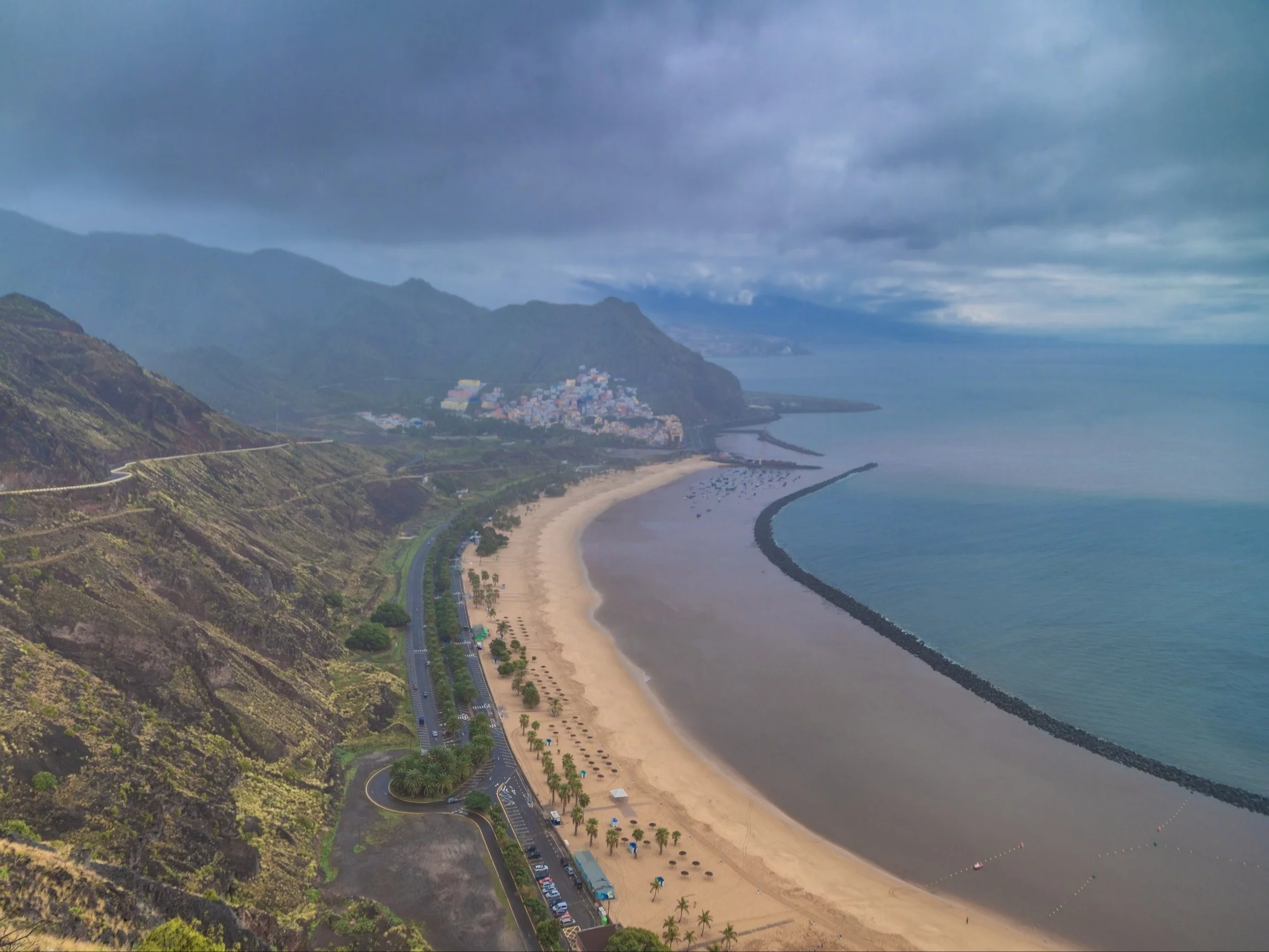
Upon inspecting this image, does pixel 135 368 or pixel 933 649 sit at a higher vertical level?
pixel 135 368

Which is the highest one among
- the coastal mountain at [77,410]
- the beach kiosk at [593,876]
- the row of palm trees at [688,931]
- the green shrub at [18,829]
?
the coastal mountain at [77,410]

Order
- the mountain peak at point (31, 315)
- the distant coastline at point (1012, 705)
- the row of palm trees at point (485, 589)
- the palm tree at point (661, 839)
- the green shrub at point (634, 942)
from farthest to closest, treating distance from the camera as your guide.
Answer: the mountain peak at point (31, 315)
the row of palm trees at point (485, 589)
the distant coastline at point (1012, 705)
the palm tree at point (661, 839)
the green shrub at point (634, 942)

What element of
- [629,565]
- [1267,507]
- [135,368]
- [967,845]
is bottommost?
[967,845]

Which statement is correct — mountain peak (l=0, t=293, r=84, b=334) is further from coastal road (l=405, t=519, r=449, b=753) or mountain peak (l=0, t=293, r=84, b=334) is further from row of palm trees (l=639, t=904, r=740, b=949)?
row of palm trees (l=639, t=904, r=740, b=949)

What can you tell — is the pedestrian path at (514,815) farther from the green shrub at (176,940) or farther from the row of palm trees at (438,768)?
the green shrub at (176,940)

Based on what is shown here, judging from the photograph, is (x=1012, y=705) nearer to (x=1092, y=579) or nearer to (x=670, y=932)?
(x=1092, y=579)

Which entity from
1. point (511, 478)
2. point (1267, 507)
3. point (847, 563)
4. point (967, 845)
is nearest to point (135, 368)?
point (511, 478)

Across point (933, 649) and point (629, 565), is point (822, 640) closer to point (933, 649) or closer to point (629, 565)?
point (933, 649)

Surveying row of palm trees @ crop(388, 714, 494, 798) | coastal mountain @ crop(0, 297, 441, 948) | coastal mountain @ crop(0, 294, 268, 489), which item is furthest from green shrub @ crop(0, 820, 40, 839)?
coastal mountain @ crop(0, 294, 268, 489)

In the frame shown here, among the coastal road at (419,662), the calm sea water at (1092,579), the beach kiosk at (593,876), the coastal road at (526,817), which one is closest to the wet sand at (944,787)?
the calm sea water at (1092,579)
